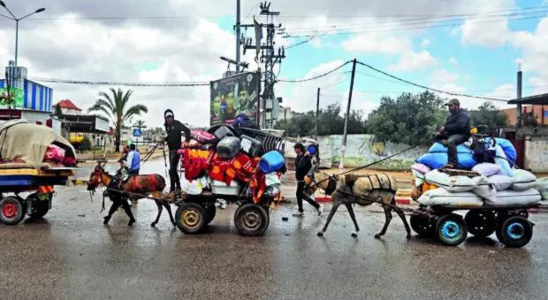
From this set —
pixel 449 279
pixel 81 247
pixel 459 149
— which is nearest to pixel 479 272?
pixel 449 279

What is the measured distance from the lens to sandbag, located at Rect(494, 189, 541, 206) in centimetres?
737

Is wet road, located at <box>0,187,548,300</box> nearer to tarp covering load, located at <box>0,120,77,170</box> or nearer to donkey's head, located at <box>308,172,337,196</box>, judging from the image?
donkey's head, located at <box>308,172,337,196</box>

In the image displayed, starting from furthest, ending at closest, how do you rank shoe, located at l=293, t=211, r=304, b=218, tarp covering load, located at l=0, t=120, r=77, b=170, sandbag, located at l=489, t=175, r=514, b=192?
shoe, located at l=293, t=211, r=304, b=218 → tarp covering load, located at l=0, t=120, r=77, b=170 → sandbag, located at l=489, t=175, r=514, b=192

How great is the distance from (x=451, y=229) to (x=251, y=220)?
3.40 m

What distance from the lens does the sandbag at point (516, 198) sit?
7.37m

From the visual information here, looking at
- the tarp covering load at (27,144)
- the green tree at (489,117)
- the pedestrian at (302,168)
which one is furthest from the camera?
the green tree at (489,117)

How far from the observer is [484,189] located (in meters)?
7.23

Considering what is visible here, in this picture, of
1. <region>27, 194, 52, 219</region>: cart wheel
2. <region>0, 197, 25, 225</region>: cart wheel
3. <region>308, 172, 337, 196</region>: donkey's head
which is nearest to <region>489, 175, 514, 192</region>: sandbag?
<region>308, 172, 337, 196</region>: donkey's head

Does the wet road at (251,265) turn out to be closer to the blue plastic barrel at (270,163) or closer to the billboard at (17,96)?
the blue plastic barrel at (270,163)

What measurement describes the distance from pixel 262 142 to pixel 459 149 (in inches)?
140

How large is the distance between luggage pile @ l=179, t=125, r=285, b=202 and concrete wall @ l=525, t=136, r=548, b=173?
70.6 ft

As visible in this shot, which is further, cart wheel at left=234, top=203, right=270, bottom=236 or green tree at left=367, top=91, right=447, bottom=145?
green tree at left=367, top=91, right=447, bottom=145

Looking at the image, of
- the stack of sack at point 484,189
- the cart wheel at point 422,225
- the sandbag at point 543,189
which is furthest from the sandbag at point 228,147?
the sandbag at point 543,189

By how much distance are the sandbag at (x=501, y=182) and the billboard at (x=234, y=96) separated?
20233mm
